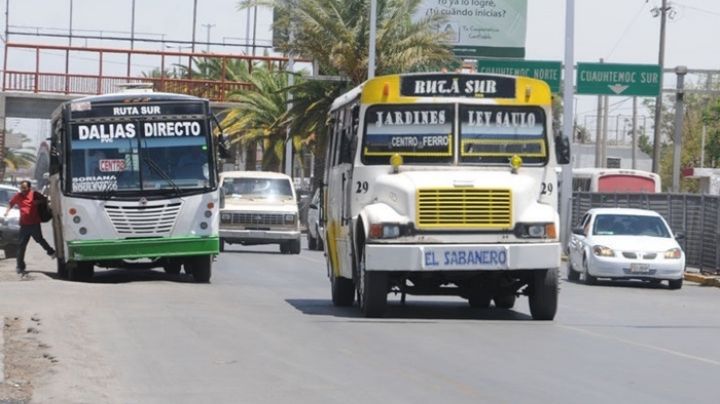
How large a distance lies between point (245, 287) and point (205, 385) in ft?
42.9

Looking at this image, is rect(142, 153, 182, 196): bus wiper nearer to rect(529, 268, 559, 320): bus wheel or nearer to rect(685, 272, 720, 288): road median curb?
rect(529, 268, 559, 320): bus wheel

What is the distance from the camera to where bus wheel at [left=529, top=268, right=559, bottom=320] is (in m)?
17.4

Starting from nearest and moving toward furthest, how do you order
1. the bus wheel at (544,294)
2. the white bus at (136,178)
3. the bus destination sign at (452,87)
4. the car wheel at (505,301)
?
the bus wheel at (544,294) < the bus destination sign at (452,87) < the car wheel at (505,301) < the white bus at (136,178)

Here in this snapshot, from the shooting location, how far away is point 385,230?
17.0 metres

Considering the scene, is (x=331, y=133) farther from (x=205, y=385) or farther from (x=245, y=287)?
(x=205, y=385)

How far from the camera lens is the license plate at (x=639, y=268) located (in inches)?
1123

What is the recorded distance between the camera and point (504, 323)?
57.7ft

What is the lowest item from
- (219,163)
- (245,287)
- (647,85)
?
(245,287)

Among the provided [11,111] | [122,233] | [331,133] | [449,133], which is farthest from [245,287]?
[11,111]

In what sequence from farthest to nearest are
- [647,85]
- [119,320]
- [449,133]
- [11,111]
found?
[11,111] < [647,85] < [449,133] < [119,320]

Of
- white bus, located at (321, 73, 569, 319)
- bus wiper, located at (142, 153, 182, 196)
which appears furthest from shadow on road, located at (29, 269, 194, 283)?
white bus, located at (321, 73, 569, 319)

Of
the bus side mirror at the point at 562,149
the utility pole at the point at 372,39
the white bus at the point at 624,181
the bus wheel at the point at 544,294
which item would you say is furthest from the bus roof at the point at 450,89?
the white bus at the point at 624,181

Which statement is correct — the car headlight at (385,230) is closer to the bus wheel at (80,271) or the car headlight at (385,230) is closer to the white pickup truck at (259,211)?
the bus wheel at (80,271)

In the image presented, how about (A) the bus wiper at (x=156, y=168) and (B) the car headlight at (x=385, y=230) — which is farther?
(A) the bus wiper at (x=156, y=168)
